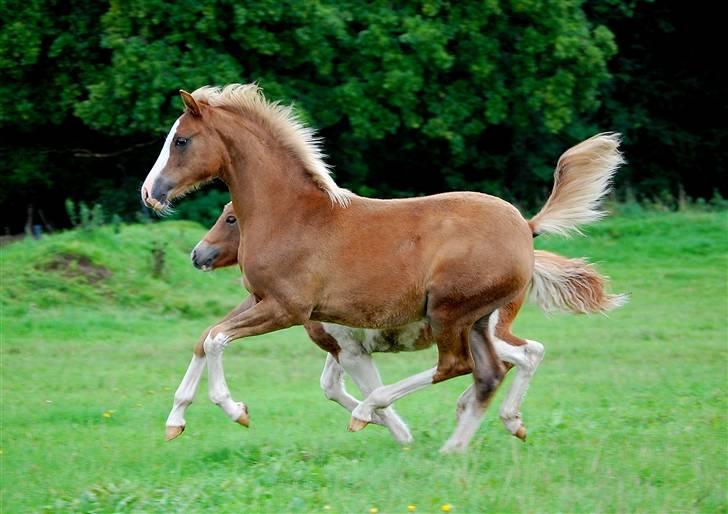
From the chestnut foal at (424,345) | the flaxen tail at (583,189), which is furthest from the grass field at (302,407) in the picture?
the flaxen tail at (583,189)

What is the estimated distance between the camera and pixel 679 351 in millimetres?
13766

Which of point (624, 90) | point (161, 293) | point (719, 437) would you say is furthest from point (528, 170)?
point (719, 437)

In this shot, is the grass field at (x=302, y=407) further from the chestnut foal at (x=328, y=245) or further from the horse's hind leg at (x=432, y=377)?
the chestnut foal at (x=328, y=245)

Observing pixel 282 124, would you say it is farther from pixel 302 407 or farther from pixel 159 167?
pixel 302 407

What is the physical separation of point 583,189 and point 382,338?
1.92 metres

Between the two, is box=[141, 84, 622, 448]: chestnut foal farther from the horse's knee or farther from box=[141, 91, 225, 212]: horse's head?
the horse's knee

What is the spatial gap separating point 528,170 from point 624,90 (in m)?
3.81

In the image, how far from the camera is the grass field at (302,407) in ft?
21.7

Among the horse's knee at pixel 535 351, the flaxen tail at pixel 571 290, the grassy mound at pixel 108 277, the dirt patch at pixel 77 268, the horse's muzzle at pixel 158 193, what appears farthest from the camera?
the dirt patch at pixel 77 268

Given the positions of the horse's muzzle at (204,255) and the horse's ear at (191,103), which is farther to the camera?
the horse's muzzle at (204,255)

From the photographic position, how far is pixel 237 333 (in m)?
7.64

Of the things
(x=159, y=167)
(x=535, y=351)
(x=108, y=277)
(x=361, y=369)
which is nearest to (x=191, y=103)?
(x=159, y=167)

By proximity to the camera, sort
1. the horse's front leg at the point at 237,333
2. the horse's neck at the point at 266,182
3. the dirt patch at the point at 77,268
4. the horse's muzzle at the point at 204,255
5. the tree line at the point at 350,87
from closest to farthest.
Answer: the horse's front leg at the point at 237,333 → the horse's neck at the point at 266,182 → the horse's muzzle at the point at 204,255 → the dirt patch at the point at 77,268 → the tree line at the point at 350,87

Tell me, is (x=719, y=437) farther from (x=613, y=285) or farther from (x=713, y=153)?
(x=713, y=153)
